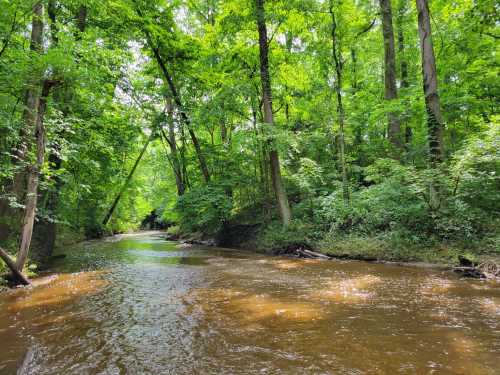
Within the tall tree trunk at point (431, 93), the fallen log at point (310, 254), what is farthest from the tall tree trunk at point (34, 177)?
the tall tree trunk at point (431, 93)

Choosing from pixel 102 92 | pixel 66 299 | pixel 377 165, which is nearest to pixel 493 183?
pixel 377 165

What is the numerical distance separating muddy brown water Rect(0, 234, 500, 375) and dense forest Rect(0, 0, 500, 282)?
243 cm

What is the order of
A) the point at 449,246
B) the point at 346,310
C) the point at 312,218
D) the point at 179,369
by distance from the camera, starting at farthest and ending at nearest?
the point at 312,218 → the point at 449,246 → the point at 346,310 → the point at 179,369

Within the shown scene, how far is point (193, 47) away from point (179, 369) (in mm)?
16370

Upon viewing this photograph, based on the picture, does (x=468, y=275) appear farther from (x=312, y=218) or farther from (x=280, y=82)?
(x=280, y=82)

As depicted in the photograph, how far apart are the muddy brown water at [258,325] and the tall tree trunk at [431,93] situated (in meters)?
4.11

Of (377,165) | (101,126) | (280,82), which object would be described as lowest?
(377,165)

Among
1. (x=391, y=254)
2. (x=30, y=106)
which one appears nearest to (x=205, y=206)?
(x=30, y=106)

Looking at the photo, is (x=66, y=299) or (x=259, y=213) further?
(x=259, y=213)

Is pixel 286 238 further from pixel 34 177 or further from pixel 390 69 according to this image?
pixel 390 69

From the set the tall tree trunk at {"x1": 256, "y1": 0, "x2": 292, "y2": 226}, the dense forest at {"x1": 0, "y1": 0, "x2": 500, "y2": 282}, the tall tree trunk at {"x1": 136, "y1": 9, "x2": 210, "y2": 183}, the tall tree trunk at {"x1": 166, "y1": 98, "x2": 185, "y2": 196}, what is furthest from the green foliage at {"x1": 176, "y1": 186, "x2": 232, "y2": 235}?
the tall tree trunk at {"x1": 166, "y1": 98, "x2": 185, "y2": 196}

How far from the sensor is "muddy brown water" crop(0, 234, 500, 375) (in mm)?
3264

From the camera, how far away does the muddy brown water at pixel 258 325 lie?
3264mm

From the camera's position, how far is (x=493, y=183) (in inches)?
364
